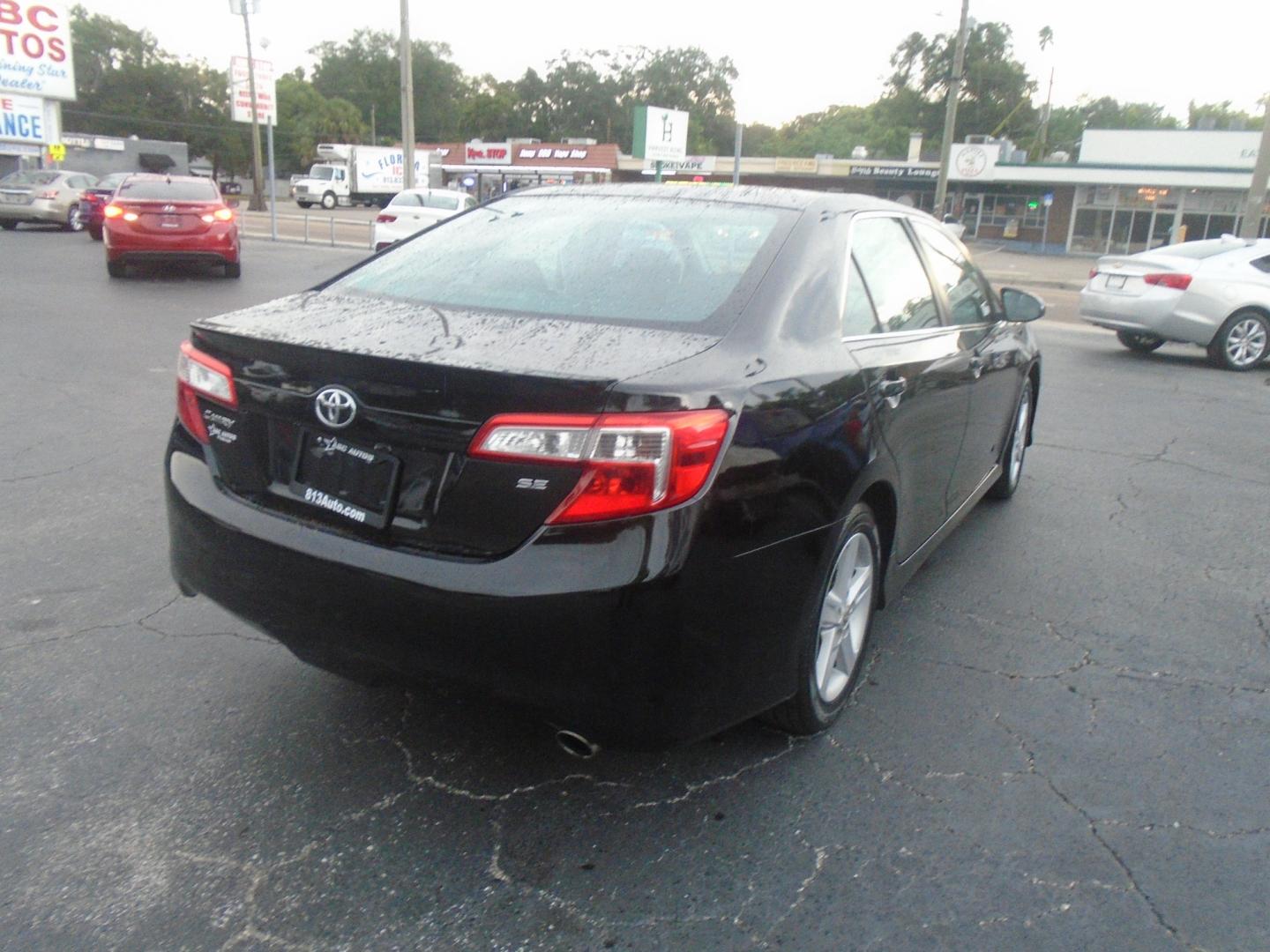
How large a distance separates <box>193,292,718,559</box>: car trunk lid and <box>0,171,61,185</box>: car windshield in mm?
28800

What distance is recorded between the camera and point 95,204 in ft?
78.6

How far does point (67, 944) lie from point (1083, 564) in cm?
419

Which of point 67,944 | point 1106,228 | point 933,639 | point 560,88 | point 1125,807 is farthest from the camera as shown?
point 560,88

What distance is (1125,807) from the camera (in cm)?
288

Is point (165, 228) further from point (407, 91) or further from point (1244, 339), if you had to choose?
point (1244, 339)

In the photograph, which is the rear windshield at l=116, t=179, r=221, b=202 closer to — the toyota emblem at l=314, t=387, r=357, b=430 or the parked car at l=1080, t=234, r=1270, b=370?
the parked car at l=1080, t=234, r=1270, b=370

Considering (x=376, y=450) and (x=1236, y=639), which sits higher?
(x=376, y=450)

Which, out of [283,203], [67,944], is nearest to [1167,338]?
[67,944]

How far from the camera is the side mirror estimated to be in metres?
Answer: 4.89

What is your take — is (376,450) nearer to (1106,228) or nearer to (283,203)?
(1106,228)

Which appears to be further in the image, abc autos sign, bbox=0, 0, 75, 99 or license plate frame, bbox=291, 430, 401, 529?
abc autos sign, bbox=0, 0, 75, 99

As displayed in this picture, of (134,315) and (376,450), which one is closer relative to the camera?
(376,450)

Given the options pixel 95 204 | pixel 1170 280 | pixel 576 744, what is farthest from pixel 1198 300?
pixel 95 204

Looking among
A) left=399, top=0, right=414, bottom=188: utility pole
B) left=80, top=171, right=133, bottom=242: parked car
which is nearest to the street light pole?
left=399, top=0, right=414, bottom=188: utility pole
